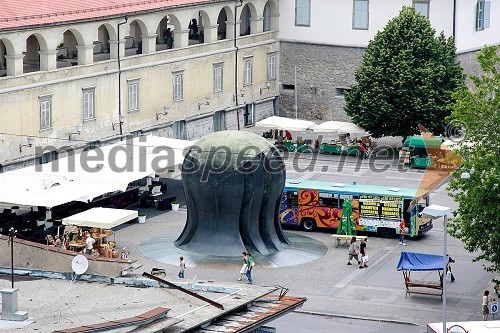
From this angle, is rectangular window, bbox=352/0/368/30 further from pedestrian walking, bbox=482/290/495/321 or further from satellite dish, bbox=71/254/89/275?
satellite dish, bbox=71/254/89/275

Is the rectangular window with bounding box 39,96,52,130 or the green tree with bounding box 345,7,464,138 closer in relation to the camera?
the rectangular window with bounding box 39,96,52,130

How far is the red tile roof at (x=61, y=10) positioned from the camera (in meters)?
64.8

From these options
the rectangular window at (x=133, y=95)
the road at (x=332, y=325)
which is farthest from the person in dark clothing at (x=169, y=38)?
the road at (x=332, y=325)

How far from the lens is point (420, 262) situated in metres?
51.1

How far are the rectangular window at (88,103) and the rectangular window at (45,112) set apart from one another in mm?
2719

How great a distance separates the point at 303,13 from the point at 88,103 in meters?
18.6

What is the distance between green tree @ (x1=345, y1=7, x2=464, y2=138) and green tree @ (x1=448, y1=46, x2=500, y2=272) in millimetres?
23347

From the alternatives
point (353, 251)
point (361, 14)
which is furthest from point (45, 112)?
point (361, 14)

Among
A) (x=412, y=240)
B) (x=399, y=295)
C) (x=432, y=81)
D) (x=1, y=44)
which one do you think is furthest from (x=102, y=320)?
(x=432, y=81)

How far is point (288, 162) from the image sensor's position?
2908 inches

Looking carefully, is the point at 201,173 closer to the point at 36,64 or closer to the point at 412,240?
the point at 412,240

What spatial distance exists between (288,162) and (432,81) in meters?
8.13

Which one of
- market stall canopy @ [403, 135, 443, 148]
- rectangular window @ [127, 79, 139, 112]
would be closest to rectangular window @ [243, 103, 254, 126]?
market stall canopy @ [403, 135, 443, 148]

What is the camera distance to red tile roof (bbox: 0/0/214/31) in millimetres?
64812
